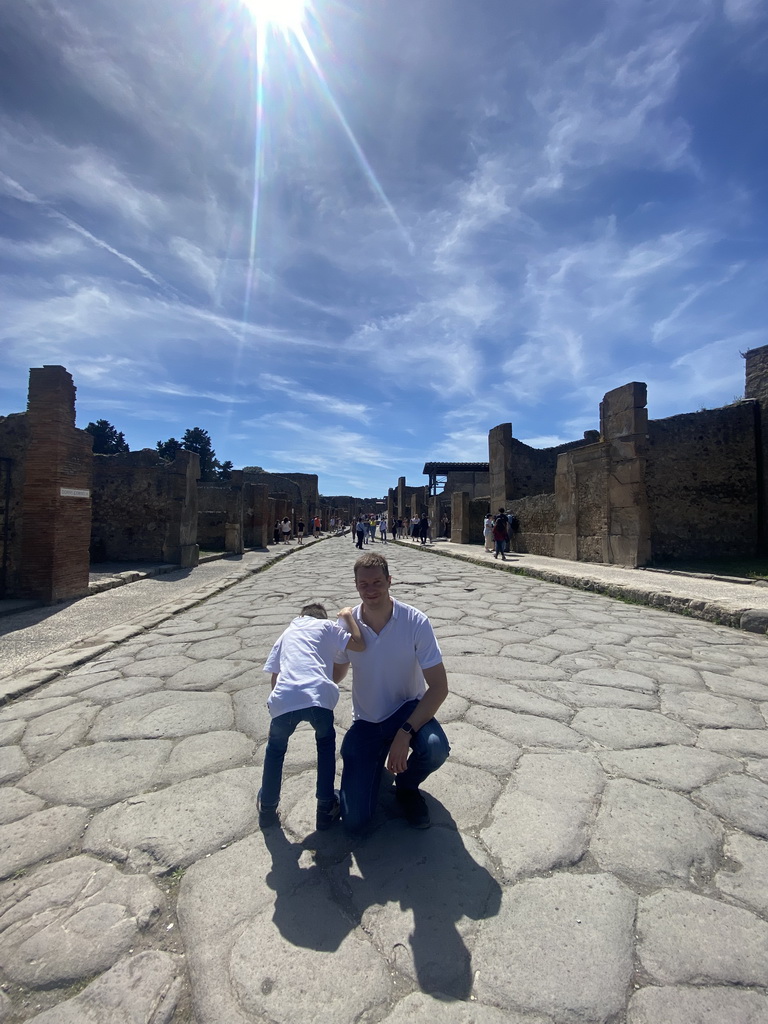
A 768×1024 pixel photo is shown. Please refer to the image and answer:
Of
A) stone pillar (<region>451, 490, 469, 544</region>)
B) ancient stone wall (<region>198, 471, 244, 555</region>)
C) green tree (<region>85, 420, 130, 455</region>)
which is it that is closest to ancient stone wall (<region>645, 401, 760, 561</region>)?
stone pillar (<region>451, 490, 469, 544</region>)

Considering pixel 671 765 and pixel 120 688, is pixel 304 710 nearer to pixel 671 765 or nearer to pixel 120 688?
pixel 671 765

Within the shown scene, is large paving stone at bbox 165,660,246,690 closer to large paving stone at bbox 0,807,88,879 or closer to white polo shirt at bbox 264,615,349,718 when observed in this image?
large paving stone at bbox 0,807,88,879

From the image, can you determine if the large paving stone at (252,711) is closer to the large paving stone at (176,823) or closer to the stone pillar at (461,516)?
the large paving stone at (176,823)

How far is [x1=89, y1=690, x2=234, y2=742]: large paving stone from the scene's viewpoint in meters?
2.65

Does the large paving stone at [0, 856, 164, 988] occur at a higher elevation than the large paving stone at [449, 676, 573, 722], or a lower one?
lower

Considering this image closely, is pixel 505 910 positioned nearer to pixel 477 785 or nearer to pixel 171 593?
pixel 477 785

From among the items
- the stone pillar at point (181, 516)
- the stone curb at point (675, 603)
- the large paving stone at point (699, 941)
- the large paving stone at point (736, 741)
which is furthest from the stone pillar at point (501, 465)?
the large paving stone at point (699, 941)

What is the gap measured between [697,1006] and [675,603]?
5.45 m

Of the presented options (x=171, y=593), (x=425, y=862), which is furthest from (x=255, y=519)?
(x=425, y=862)

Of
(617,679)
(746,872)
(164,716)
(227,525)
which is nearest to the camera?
(746,872)

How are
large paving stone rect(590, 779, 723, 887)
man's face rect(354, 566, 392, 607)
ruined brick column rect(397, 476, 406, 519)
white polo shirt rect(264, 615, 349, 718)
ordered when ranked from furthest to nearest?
ruined brick column rect(397, 476, 406, 519), man's face rect(354, 566, 392, 607), white polo shirt rect(264, 615, 349, 718), large paving stone rect(590, 779, 723, 887)

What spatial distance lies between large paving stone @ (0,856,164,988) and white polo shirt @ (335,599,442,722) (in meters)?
0.91

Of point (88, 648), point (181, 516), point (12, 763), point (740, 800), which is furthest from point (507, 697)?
point (181, 516)

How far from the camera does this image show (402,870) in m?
1.64
